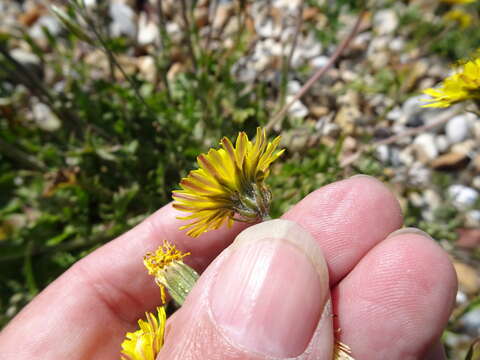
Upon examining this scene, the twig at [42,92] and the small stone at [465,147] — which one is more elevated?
the twig at [42,92]

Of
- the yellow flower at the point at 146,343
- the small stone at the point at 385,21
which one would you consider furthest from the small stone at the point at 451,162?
the yellow flower at the point at 146,343

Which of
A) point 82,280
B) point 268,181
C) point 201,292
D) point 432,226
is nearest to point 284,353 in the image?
point 201,292

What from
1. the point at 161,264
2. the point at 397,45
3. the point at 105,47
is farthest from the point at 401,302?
the point at 397,45

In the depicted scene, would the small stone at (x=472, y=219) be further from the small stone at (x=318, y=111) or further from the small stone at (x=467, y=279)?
the small stone at (x=318, y=111)

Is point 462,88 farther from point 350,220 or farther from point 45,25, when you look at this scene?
point 45,25

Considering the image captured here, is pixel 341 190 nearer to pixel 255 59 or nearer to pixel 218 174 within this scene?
pixel 218 174

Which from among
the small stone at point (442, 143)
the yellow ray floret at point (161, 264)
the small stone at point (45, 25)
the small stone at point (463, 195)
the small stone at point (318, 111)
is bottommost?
the small stone at point (463, 195)

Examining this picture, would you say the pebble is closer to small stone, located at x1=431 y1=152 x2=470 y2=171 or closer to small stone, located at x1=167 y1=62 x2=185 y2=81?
small stone, located at x1=431 y1=152 x2=470 y2=171

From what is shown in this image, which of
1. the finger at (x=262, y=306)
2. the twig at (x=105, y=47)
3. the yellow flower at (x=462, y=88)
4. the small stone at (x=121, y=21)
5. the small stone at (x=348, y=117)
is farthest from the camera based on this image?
the small stone at (x=121, y=21)
